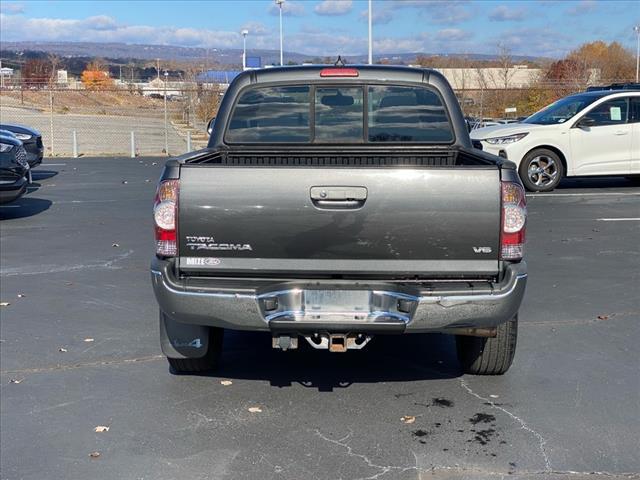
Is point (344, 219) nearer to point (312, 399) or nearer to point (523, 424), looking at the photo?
point (312, 399)

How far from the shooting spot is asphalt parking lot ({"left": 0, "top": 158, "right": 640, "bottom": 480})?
14.2 ft

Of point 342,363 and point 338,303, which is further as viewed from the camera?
point 342,363

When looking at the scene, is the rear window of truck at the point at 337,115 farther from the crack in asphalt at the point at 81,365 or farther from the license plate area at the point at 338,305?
the license plate area at the point at 338,305

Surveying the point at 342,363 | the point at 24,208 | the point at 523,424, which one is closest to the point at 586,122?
the point at 24,208

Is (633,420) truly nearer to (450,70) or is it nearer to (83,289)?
(83,289)

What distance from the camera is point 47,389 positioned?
5465 mm

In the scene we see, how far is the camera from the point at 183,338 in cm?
532

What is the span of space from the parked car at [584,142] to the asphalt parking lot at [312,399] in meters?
6.51

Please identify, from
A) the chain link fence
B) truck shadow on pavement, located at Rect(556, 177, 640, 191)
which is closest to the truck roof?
truck shadow on pavement, located at Rect(556, 177, 640, 191)

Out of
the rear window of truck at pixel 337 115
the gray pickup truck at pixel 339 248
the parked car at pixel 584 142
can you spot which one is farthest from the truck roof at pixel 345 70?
the parked car at pixel 584 142

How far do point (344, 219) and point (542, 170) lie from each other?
36.8ft

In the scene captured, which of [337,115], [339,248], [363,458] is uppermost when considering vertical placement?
[337,115]

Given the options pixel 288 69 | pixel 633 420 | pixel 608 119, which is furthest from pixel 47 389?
pixel 608 119

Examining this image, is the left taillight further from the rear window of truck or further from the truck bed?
the rear window of truck
